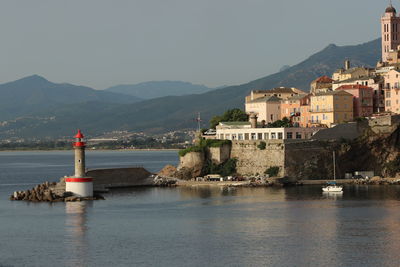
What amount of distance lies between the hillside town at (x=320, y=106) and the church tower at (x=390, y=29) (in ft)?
22.8

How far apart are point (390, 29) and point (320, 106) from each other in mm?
25125

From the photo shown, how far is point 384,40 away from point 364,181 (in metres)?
35.0

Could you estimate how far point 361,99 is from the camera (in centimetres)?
8900

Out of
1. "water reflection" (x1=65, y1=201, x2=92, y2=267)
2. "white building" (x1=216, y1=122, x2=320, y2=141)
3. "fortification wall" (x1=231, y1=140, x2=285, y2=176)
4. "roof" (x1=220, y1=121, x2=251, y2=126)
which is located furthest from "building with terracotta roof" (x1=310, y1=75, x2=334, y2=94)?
"water reflection" (x1=65, y1=201, x2=92, y2=267)

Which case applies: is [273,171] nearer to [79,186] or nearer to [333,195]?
[333,195]

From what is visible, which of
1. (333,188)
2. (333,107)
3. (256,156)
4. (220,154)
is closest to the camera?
(333,188)

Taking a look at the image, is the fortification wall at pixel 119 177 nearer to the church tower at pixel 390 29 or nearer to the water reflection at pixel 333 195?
the water reflection at pixel 333 195

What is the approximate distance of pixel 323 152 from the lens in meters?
81.1

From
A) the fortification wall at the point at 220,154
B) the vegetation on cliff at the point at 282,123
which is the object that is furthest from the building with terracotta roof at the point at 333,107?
the fortification wall at the point at 220,154

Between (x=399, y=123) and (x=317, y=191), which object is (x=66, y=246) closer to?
(x=317, y=191)

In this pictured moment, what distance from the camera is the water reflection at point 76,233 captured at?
44375 mm

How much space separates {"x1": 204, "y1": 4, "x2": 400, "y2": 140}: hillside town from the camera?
280 ft

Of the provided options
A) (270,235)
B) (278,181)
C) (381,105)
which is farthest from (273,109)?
(270,235)

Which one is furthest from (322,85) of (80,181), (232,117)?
(80,181)
